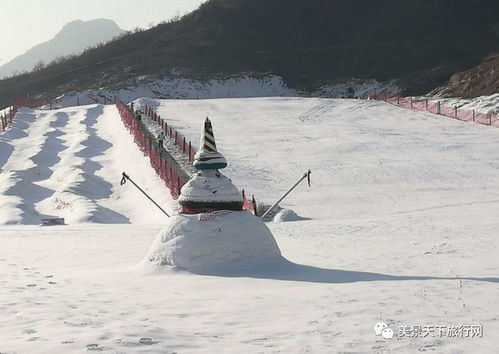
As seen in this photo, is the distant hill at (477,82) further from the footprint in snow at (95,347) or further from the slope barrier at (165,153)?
the footprint in snow at (95,347)

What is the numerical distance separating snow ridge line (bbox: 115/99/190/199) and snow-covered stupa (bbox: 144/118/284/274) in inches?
400

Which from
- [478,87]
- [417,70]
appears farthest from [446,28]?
[478,87]

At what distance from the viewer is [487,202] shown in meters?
19.2

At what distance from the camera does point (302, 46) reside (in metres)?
A: 96.4

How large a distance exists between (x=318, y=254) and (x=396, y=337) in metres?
6.11

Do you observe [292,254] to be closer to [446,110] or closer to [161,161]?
[161,161]

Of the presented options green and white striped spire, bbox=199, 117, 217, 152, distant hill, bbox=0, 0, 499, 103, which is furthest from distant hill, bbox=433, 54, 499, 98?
green and white striped spire, bbox=199, 117, 217, 152

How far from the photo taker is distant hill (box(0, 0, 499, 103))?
270ft

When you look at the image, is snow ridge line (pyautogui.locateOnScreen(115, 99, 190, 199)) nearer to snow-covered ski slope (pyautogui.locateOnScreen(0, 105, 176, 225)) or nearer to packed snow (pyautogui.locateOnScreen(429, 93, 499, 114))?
snow-covered ski slope (pyautogui.locateOnScreen(0, 105, 176, 225))

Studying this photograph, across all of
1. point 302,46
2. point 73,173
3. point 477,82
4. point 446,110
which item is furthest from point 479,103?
point 302,46

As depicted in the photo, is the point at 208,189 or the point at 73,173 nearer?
the point at 208,189

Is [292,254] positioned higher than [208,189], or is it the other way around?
[208,189]

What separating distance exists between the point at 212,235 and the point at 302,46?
8879 cm

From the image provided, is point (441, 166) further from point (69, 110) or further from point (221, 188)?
point (69, 110)
